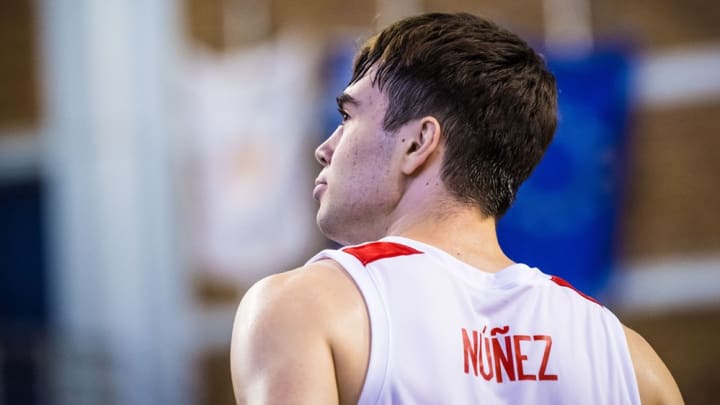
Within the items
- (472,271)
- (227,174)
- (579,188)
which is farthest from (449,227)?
(227,174)

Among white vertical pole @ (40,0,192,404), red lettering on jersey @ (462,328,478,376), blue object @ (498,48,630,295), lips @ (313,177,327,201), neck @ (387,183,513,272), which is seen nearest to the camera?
red lettering on jersey @ (462,328,478,376)

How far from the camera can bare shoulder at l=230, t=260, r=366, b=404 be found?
1579mm

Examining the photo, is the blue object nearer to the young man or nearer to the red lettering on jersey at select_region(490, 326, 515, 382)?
the young man

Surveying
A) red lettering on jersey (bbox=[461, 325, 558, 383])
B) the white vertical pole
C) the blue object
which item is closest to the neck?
red lettering on jersey (bbox=[461, 325, 558, 383])

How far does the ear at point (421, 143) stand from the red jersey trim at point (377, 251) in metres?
0.15

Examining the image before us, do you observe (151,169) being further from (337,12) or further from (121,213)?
(337,12)

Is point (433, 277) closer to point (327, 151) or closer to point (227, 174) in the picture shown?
point (327, 151)

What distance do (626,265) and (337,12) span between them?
2.41 meters

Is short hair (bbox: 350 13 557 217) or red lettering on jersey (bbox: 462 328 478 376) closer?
red lettering on jersey (bbox: 462 328 478 376)

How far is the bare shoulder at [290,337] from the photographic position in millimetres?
1579

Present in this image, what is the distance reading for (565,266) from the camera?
580 cm

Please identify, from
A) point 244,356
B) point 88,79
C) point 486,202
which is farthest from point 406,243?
point 88,79

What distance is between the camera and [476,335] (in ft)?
5.63

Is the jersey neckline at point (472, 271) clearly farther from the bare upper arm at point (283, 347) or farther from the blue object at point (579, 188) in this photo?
the blue object at point (579, 188)
